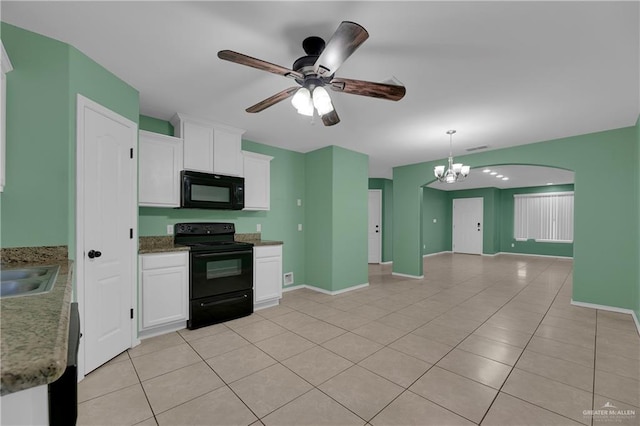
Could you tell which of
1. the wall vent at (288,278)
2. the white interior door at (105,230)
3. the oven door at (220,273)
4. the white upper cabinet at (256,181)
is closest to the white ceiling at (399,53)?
the white interior door at (105,230)

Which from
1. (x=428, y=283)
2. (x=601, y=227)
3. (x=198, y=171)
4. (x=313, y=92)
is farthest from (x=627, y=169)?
(x=198, y=171)

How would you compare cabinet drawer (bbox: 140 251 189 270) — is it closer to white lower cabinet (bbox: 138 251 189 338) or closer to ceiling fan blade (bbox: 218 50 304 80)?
white lower cabinet (bbox: 138 251 189 338)

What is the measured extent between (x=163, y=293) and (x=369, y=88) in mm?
2789

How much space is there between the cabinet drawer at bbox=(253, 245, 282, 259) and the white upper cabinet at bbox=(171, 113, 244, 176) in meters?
1.06

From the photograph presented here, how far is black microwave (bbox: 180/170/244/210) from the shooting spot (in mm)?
3277

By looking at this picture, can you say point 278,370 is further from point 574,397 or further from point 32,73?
point 32,73

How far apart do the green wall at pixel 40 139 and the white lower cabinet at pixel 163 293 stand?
33.6 inches

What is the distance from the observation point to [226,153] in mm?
3691

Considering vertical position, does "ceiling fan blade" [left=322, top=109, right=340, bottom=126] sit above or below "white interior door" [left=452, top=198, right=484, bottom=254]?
above

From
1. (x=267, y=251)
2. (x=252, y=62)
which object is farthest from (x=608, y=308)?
(x=252, y=62)

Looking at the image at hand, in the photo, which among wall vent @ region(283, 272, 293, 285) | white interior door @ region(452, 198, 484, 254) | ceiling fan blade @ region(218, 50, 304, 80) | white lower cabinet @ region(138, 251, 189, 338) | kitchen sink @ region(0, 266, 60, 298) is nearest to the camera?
kitchen sink @ region(0, 266, 60, 298)

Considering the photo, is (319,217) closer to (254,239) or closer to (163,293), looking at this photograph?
(254,239)

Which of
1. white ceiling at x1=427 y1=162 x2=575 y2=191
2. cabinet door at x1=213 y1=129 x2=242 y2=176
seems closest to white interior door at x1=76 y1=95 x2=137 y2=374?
cabinet door at x1=213 y1=129 x2=242 y2=176

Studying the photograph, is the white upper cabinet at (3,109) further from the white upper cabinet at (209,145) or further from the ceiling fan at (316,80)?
the white upper cabinet at (209,145)
